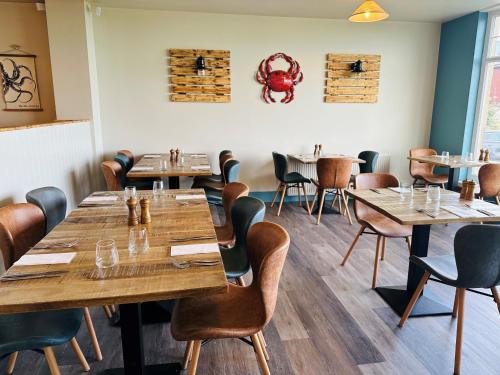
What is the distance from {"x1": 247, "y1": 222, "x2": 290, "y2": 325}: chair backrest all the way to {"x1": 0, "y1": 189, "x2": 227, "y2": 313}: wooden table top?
7.9 inches

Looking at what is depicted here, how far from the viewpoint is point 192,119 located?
5.22 m

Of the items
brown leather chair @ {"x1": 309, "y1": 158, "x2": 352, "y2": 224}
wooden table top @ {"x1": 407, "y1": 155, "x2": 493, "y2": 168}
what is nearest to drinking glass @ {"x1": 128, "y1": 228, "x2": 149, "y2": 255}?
brown leather chair @ {"x1": 309, "y1": 158, "x2": 352, "y2": 224}

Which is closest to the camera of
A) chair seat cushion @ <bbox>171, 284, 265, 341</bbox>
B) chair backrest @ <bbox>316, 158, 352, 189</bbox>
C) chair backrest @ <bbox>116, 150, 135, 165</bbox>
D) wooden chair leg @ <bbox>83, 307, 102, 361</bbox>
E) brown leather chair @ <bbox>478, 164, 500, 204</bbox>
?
chair seat cushion @ <bbox>171, 284, 265, 341</bbox>

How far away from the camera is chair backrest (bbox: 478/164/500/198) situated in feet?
13.1

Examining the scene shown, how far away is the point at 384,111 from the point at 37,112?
532 cm

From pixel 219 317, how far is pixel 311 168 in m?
4.19

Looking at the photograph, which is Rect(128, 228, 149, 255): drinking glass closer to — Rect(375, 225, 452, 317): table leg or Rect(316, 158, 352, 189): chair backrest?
Rect(375, 225, 452, 317): table leg

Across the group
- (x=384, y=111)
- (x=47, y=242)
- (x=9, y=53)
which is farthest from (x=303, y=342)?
(x=9, y=53)

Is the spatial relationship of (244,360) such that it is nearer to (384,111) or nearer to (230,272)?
(230,272)

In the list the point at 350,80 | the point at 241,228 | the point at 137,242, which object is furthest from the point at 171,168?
the point at 350,80

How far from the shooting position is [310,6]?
4590 millimetres

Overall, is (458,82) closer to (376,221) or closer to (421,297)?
(376,221)

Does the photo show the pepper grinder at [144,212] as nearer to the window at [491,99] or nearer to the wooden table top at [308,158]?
the wooden table top at [308,158]

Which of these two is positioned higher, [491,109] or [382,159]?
[491,109]
